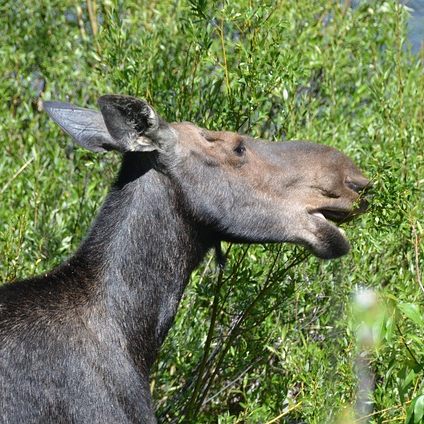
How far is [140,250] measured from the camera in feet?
20.7

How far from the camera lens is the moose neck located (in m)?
6.26

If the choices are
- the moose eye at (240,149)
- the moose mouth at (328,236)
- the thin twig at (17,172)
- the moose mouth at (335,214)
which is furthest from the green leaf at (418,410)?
the thin twig at (17,172)

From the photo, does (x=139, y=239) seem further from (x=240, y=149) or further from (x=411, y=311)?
(x=411, y=311)

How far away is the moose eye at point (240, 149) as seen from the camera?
6.64m

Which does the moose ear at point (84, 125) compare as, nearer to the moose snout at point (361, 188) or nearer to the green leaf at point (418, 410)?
the moose snout at point (361, 188)

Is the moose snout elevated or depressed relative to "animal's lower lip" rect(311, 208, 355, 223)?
elevated

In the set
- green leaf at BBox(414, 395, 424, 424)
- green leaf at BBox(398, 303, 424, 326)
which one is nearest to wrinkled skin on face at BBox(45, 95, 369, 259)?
green leaf at BBox(398, 303, 424, 326)

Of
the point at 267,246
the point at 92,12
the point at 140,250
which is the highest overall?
the point at 140,250

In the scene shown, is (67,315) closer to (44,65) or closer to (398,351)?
(398,351)

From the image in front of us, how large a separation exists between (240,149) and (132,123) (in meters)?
0.73

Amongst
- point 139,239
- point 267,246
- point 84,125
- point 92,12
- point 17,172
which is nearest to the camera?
point 139,239

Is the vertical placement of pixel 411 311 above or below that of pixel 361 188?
above

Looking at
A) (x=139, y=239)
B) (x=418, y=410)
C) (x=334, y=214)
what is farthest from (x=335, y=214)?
(x=418, y=410)

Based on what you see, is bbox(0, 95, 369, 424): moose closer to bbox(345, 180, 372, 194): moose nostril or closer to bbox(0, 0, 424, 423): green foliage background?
bbox(345, 180, 372, 194): moose nostril
